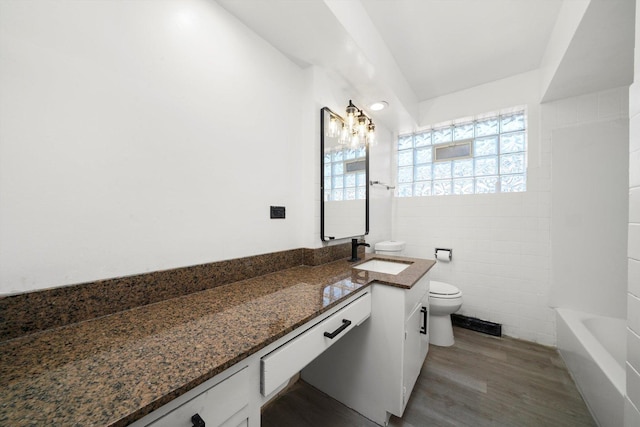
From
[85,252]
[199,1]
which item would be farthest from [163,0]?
[85,252]

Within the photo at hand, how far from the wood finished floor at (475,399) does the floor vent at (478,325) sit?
31 centimetres

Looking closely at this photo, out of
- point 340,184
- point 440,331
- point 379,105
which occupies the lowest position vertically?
point 440,331

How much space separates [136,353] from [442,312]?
2.13 m

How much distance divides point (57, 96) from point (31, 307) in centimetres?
66

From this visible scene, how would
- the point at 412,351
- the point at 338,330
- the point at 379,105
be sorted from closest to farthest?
1. the point at 338,330
2. the point at 412,351
3. the point at 379,105

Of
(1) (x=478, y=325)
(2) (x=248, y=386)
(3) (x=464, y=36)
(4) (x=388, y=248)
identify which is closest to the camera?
(2) (x=248, y=386)

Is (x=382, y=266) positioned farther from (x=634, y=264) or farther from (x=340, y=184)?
(x=634, y=264)

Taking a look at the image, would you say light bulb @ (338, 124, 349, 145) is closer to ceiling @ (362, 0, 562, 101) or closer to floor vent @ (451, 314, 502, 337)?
ceiling @ (362, 0, 562, 101)

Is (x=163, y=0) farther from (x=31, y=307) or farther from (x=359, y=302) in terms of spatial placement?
(x=359, y=302)

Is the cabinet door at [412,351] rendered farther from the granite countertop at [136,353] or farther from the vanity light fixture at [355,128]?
the vanity light fixture at [355,128]

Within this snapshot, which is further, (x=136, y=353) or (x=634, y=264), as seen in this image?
(x=634, y=264)

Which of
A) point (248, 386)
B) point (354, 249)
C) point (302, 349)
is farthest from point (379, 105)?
point (248, 386)

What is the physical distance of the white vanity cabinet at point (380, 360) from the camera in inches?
49.1

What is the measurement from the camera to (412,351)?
1.41 meters
